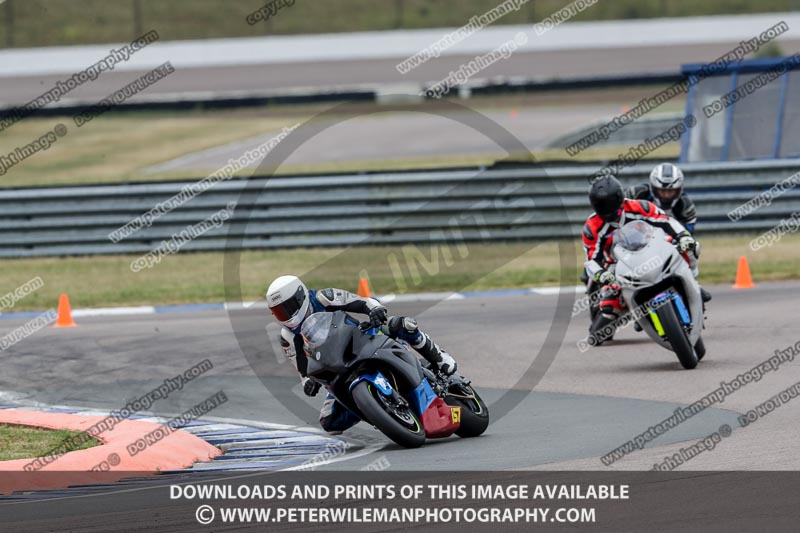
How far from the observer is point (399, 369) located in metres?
8.34

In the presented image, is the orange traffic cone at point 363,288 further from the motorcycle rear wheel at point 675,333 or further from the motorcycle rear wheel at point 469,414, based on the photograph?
the motorcycle rear wheel at point 469,414

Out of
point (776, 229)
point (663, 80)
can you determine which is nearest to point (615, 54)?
point (663, 80)

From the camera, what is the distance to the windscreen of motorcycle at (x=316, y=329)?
27.1 feet

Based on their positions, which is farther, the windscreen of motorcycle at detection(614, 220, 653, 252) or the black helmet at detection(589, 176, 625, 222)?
the black helmet at detection(589, 176, 625, 222)

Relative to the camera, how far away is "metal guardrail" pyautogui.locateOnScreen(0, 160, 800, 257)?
19.6m

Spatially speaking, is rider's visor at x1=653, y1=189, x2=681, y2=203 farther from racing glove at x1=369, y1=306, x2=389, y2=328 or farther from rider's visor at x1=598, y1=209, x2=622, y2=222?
racing glove at x1=369, y1=306, x2=389, y2=328

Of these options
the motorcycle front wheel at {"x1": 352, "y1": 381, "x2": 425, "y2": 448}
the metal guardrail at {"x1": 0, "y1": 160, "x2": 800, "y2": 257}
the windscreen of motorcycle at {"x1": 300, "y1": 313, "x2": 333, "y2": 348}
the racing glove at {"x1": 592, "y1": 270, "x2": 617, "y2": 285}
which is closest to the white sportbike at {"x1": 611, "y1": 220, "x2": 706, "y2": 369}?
the racing glove at {"x1": 592, "y1": 270, "x2": 617, "y2": 285}

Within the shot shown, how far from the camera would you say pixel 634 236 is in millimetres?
11242

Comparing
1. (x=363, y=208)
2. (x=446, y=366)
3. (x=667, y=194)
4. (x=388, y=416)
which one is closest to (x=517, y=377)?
(x=446, y=366)

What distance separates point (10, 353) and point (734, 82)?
14.0 m

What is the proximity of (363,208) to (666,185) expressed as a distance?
7.54m

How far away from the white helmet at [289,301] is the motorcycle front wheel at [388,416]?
65cm

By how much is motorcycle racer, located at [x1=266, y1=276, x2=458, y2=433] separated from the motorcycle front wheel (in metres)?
0.49

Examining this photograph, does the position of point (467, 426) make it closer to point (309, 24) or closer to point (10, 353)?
point (10, 353)
